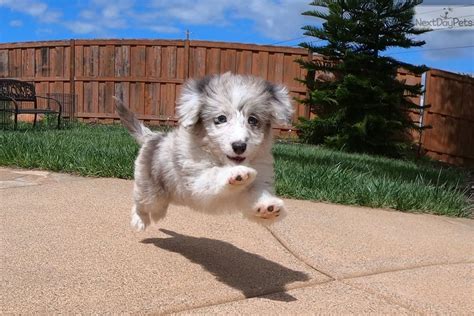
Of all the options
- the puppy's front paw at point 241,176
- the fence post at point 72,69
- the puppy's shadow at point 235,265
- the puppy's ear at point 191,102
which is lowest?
the puppy's shadow at point 235,265

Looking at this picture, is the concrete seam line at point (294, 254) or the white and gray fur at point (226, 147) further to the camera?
the concrete seam line at point (294, 254)

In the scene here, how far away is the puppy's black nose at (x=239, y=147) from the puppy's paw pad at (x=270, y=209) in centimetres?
33

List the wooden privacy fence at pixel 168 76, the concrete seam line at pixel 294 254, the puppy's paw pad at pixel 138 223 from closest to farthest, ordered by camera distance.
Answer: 1. the concrete seam line at pixel 294 254
2. the puppy's paw pad at pixel 138 223
3. the wooden privacy fence at pixel 168 76

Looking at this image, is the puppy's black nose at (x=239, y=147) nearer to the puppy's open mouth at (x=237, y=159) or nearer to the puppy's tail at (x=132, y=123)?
the puppy's open mouth at (x=237, y=159)

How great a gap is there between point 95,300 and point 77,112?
50.8 feet

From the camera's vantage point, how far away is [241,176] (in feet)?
10.2

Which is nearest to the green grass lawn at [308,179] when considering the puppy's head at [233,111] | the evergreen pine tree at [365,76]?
the puppy's head at [233,111]

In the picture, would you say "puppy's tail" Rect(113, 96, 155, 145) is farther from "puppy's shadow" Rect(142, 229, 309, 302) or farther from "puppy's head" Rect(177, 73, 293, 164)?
"puppy's head" Rect(177, 73, 293, 164)

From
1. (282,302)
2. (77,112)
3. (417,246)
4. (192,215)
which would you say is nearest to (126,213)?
(192,215)

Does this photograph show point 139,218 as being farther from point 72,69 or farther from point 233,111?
point 72,69

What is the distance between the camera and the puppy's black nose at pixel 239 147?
3.23m

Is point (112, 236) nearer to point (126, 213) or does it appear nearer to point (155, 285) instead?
point (126, 213)

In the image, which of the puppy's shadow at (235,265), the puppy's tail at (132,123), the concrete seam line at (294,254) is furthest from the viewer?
the puppy's tail at (132,123)

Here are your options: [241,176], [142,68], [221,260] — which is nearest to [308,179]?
[221,260]
